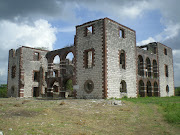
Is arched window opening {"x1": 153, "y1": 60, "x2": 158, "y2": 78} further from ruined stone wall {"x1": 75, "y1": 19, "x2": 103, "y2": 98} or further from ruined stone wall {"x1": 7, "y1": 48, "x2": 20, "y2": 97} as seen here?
ruined stone wall {"x1": 7, "y1": 48, "x2": 20, "y2": 97}

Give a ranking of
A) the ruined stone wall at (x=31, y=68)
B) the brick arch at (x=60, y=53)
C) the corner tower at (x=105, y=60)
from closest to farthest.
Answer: the corner tower at (x=105, y=60) < the brick arch at (x=60, y=53) < the ruined stone wall at (x=31, y=68)

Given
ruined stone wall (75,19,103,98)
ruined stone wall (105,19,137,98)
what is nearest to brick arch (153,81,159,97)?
ruined stone wall (105,19,137,98)

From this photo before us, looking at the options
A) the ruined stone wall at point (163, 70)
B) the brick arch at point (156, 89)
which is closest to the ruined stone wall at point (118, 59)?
the brick arch at point (156, 89)

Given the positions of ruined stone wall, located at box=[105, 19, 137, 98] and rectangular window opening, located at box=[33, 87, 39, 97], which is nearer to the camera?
ruined stone wall, located at box=[105, 19, 137, 98]

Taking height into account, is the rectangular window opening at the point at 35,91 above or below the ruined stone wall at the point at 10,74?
below

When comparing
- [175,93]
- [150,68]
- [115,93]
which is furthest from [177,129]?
[175,93]

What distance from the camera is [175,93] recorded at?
109ft

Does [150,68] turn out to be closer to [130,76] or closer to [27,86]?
[130,76]

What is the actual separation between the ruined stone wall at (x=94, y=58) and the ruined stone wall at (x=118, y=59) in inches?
30.3

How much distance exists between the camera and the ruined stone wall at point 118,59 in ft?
59.2

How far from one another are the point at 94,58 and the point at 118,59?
8.35 ft

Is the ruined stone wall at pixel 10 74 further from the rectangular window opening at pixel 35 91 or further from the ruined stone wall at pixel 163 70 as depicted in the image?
the ruined stone wall at pixel 163 70

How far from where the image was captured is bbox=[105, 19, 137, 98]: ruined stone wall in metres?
18.0

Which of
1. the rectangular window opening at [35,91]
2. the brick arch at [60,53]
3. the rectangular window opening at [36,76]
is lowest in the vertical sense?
the rectangular window opening at [35,91]
